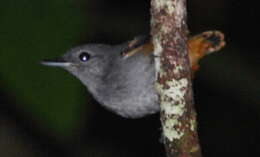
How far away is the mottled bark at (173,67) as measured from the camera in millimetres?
3047

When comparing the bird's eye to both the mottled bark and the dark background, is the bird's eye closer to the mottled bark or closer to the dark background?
the dark background

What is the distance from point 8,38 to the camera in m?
4.00

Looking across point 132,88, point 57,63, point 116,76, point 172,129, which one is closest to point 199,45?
point 132,88

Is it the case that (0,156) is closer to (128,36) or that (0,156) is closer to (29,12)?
(128,36)

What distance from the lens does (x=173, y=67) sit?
3.07 metres

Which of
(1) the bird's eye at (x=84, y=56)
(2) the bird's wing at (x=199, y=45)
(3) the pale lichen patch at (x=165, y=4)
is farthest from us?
(1) the bird's eye at (x=84, y=56)

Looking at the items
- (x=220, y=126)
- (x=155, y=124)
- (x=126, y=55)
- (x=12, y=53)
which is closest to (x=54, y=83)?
(x=12, y=53)

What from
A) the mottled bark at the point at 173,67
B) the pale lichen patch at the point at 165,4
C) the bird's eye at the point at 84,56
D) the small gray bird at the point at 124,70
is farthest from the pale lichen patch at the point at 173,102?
the bird's eye at the point at 84,56

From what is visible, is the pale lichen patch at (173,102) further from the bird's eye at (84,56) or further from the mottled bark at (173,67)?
the bird's eye at (84,56)

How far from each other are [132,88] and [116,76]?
10.5 inches

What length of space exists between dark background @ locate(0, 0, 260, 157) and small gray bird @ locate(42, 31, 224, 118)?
18cm

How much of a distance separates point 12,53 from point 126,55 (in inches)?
43.4

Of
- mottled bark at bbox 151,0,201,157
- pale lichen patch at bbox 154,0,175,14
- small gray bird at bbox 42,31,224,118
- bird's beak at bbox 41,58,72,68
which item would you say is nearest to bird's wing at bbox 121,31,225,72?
small gray bird at bbox 42,31,224,118

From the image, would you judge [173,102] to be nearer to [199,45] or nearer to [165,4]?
[165,4]
